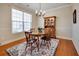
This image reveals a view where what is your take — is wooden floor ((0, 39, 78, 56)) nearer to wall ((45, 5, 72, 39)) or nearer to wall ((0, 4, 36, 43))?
wall ((0, 4, 36, 43))

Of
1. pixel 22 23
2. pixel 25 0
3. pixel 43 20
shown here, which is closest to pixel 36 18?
pixel 43 20

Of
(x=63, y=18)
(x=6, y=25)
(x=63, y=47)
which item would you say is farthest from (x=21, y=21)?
(x=63, y=47)

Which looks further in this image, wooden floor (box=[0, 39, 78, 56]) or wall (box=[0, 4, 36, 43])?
wall (box=[0, 4, 36, 43])

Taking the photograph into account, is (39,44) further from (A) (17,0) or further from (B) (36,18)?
(A) (17,0)

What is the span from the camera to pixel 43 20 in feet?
9.14

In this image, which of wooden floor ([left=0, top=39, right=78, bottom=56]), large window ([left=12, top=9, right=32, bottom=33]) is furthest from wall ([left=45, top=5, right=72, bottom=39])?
large window ([left=12, top=9, right=32, bottom=33])

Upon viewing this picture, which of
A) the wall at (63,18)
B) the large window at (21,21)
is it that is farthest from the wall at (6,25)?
the wall at (63,18)

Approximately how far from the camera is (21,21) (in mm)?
2510

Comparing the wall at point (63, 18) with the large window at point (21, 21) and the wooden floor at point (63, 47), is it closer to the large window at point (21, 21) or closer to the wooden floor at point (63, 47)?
the wooden floor at point (63, 47)

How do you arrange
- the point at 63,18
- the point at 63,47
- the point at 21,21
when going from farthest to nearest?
the point at 63,47, the point at 63,18, the point at 21,21

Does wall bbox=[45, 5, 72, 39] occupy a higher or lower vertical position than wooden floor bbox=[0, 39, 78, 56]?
higher

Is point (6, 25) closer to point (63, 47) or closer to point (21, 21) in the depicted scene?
point (21, 21)

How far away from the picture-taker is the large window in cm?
247

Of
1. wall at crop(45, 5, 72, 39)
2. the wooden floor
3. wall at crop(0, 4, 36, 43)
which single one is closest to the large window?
wall at crop(0, 4, 36, 43)
